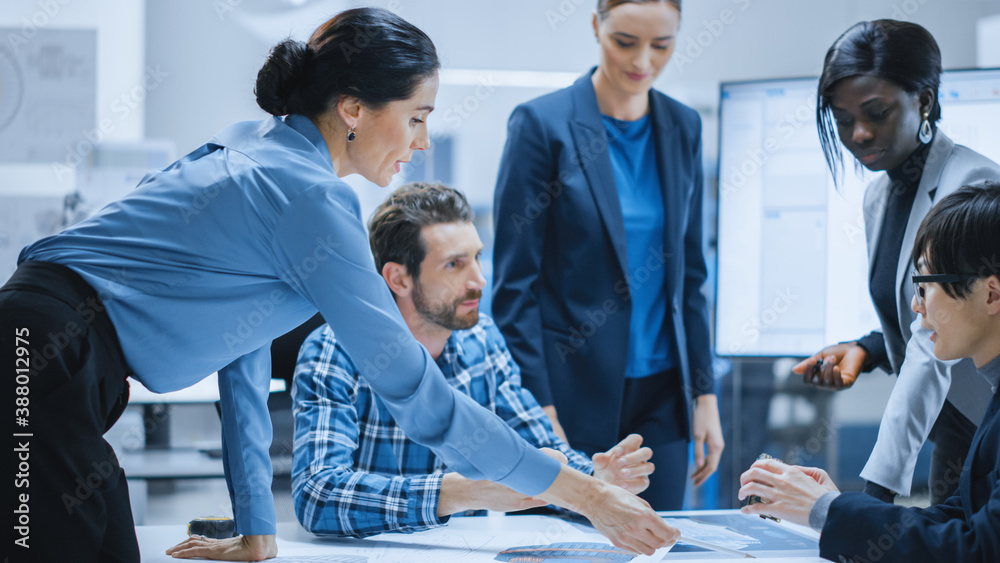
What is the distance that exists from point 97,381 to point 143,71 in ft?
9.12

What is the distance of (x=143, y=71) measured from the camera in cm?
336

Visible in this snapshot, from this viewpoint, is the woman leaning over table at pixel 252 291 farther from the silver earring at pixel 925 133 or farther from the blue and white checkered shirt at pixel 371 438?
the silver earring at pixel 925 133

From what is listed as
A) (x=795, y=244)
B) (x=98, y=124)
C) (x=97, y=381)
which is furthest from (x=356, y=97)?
(x=98, y=124)

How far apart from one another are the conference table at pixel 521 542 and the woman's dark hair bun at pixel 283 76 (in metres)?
0.69

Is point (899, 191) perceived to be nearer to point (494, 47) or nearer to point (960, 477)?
point (960, 477)

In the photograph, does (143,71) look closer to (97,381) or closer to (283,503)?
(283,503)

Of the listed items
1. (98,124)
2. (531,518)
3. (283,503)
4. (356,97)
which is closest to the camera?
(356,97)

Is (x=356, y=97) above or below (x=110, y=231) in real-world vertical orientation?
above

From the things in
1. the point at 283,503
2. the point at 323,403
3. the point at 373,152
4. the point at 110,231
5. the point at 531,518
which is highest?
the point at 373,152

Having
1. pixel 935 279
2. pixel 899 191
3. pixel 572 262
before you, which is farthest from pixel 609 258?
pixel 935 279

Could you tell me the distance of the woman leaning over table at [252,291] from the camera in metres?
0.93

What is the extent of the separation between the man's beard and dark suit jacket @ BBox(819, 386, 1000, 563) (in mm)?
846

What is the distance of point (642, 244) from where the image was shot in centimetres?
193

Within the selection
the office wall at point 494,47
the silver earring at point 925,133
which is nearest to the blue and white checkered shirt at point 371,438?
the silver earring at point 925,133
